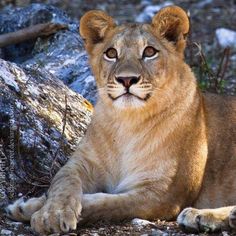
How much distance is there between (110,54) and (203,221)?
0.97 meters

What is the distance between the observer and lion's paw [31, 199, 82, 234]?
13.5 ft

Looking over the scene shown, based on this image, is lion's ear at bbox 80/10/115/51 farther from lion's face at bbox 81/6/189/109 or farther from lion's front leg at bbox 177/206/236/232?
lion's front leg at bbox 177/206/236/232

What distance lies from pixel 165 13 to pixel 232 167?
2.74 ft

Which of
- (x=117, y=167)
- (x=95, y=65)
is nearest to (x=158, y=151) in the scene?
(x=117, y=167)

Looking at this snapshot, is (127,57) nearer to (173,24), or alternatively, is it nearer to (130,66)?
(130,66)

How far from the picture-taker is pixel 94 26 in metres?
4.92

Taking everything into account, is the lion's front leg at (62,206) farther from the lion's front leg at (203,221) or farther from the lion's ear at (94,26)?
the lion's ear at (94,26)

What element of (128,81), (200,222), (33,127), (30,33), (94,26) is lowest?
(200,222)

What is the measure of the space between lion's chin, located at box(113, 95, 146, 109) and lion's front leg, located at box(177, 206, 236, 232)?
544mm

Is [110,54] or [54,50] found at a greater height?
[110,54]

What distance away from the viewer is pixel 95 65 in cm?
484

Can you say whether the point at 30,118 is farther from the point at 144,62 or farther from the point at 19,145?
the point at 144,62

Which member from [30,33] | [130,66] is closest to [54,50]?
[30,33]

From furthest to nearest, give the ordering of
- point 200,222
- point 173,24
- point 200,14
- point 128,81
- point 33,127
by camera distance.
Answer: point 200,14 < point 33,127 < point 173,24 < point 128,81 < point 200,222
